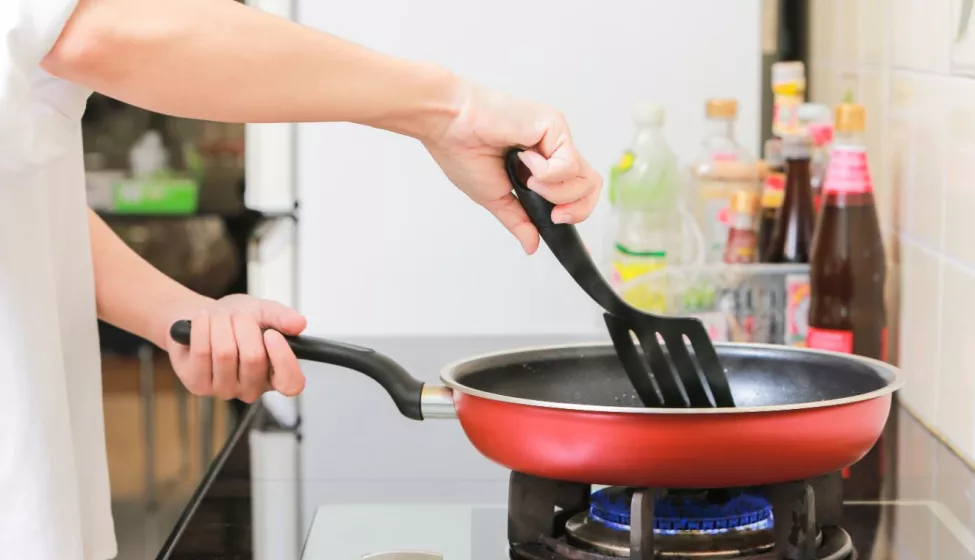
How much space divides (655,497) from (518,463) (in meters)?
0.08

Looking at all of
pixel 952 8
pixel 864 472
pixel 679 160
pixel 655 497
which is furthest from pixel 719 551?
pixel 679 160

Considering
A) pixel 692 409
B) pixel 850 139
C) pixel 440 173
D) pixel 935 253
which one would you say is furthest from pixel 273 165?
pixel 692 409

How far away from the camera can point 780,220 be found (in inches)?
55.1

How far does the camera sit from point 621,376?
964 mm

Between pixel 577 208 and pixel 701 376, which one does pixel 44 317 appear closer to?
pixel 577 208

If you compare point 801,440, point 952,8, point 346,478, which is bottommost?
point 346,478

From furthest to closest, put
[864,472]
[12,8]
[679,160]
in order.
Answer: [679,160]
[864,472]
[12,8]

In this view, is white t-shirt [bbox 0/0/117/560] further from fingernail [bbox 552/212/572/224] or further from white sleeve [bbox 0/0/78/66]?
fingernail [bbox 552/212/572/224]

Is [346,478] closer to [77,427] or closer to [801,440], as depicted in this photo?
[77,427]

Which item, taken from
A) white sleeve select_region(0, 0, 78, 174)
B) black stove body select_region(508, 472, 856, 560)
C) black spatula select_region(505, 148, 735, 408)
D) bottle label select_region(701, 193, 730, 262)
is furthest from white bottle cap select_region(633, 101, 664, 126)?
white sleeve select_region(0, 0, 78, 174)

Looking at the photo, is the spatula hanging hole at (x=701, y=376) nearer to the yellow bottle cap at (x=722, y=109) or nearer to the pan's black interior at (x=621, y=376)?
the pan's black interior at (x=621, y=376)

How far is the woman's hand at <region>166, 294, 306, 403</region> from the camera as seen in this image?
840mm

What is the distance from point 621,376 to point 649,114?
55 cm

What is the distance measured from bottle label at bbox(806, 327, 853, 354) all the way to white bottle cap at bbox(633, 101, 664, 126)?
35 centimetres
